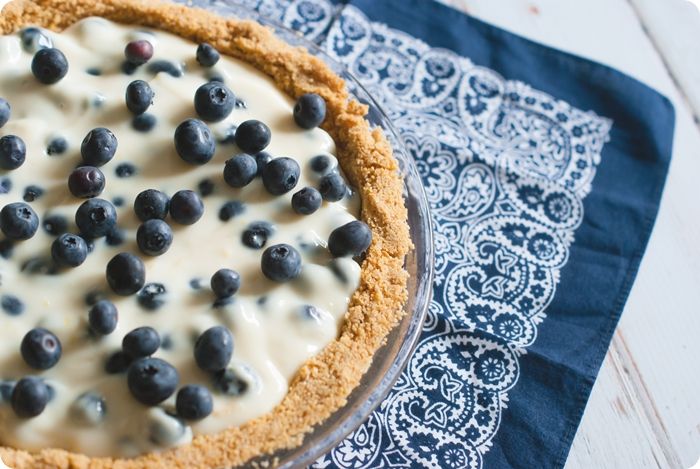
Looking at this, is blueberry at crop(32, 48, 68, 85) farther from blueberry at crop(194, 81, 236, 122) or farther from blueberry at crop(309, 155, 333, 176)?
blueberry at crop(309, 155, 333, 176)

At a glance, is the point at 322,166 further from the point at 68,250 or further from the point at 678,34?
the point at 678,34

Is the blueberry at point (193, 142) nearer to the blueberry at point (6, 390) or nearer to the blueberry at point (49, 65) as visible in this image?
the blueberry at point (49, 65)

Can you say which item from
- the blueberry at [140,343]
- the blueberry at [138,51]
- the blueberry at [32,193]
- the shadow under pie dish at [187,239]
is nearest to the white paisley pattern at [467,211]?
the shadow under pie dish at [187,239]

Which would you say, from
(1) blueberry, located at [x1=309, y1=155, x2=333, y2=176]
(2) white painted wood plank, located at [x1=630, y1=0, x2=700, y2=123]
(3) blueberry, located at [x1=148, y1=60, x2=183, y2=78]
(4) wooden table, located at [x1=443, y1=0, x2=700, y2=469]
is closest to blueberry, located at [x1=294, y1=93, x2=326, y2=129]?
(1) blueberry, located at [x1=309, y1=155, x2=333, y2=176]

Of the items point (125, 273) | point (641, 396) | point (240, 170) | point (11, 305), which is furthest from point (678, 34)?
point (11, 305)

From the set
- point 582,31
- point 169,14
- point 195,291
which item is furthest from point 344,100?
point 582,31

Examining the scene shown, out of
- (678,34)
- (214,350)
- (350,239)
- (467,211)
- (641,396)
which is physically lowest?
(641,396)
